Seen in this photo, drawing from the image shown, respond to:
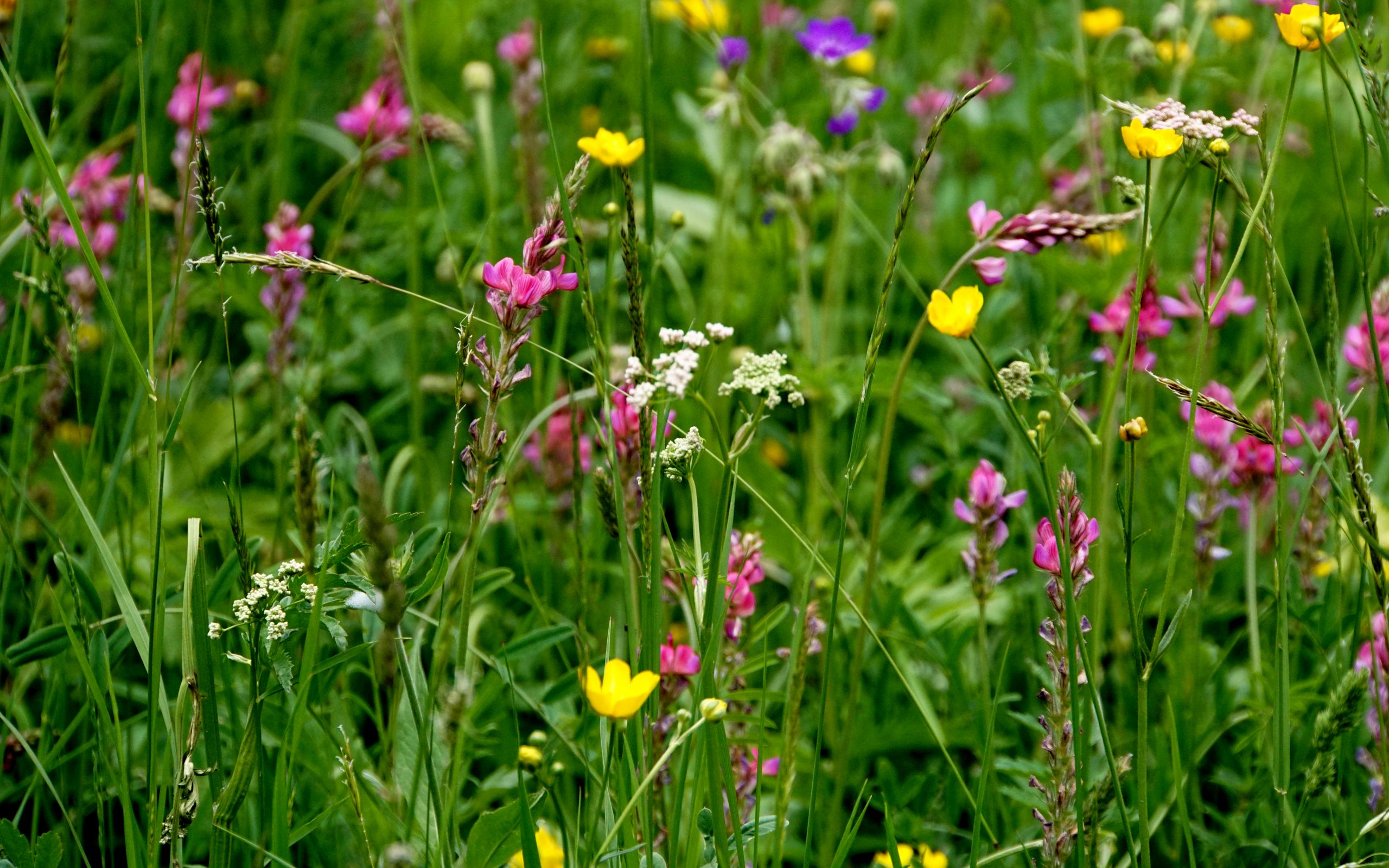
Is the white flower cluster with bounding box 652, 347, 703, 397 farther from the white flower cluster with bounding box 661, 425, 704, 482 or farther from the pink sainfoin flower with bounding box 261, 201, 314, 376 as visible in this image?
the pink sainfoin flower with bounding box 261, 201, 314, 376

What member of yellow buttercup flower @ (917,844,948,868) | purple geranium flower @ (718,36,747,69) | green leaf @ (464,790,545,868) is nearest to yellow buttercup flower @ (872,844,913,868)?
yellow buttercup flower @ (917,844,948,868)

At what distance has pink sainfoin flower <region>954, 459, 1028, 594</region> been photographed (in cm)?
142

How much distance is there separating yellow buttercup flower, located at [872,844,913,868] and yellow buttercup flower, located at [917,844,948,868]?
0.04 feet

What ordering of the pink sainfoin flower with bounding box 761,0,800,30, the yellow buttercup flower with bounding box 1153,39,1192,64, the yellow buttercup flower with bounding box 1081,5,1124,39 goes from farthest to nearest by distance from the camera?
the pink sainfoin flower with bounding box 761,0,800,30
the yellow buttercup flower with bounding box 1081,5,1124,39
the yellow buttercup flower with bounding box 1153,39,1192,64

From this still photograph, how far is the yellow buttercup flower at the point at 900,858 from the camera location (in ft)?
4.33

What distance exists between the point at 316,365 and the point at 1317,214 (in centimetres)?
241

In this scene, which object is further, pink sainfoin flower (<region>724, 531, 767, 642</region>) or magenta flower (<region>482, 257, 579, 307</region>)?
pink sainfoin flower (<region>724, 531, 767, 642</region>)

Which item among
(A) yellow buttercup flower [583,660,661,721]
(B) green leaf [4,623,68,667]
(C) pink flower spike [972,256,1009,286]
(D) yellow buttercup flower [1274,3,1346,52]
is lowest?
(B) green leaf [4,623,68,667]

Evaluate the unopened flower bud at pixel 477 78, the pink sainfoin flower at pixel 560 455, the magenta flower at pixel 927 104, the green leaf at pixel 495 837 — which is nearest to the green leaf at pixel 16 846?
the green leaf at pixel 495 837

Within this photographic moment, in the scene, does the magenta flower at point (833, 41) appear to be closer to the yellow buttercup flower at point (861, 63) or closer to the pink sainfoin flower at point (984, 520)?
the yellow buttercup flower at point (861, 63)

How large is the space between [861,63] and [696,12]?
3.09ft

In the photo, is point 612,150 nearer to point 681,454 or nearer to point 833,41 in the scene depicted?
point 681,454

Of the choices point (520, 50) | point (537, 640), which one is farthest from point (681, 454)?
point (520, 50)

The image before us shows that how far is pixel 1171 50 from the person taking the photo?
255 cm
